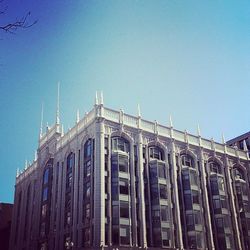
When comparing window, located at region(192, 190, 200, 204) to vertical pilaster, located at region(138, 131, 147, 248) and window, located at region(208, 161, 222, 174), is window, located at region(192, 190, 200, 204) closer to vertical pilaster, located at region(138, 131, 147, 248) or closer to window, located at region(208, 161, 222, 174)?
window, located at region(208, 161, 222, 174)

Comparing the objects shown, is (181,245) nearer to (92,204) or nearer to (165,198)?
(165,198)

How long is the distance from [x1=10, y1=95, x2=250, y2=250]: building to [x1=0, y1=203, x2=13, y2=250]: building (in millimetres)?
16936

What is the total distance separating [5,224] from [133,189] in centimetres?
5041

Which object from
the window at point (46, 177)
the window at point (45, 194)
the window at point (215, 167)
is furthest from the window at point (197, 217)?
the window at point (46, 177)

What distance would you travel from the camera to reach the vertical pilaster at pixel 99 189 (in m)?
42.5

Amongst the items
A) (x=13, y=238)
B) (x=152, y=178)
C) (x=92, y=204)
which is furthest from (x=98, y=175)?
(x=13, y=238)

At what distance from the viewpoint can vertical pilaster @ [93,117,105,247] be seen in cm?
4250

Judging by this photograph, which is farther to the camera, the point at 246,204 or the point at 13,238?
the point at 13,238

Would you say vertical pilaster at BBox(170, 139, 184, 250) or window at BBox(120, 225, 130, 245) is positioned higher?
vertical pilaster at BBox(170, 139, 184, 250)

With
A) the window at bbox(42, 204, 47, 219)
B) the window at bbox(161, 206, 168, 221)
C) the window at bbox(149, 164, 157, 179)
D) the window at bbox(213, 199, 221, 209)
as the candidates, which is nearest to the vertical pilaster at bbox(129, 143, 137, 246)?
the window at bbox(149, 164, 157, 179)

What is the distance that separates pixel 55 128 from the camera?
60.9 m

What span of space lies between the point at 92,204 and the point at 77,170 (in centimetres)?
740

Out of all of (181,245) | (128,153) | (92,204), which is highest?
(128,153)

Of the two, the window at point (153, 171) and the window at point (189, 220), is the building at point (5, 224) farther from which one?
the window at point (189, 220)
